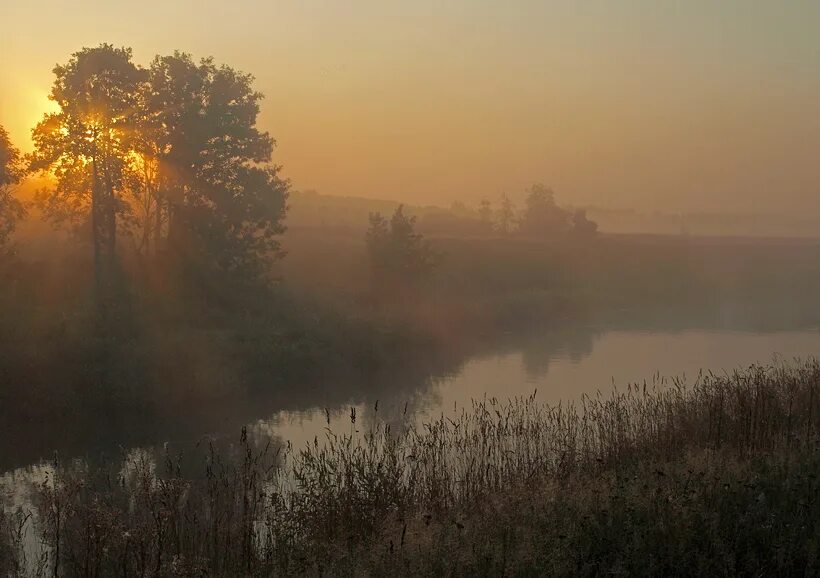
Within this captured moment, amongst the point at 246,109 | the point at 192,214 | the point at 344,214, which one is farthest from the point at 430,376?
the point at 344,214

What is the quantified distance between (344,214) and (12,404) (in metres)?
105

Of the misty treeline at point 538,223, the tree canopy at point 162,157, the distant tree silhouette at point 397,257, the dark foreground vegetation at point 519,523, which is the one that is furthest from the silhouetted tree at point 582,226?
the dark foreground vegetation at point 519,523

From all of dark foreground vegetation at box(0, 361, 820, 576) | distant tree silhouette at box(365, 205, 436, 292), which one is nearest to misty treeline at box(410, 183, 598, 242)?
distant tree silhouette at box(365, 205, 436, 292)

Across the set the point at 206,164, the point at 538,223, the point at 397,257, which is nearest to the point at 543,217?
the point at 538,223

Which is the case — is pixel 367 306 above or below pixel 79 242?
below

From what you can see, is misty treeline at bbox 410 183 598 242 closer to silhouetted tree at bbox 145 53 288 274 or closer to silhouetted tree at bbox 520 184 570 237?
silhouetted tree at bbox 520 184 570 237

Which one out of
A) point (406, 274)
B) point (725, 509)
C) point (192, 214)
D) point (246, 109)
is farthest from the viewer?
point (406, 274)

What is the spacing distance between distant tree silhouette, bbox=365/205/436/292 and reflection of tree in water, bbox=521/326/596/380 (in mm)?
10655

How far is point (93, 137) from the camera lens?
38562mm

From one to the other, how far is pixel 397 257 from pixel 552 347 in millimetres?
15500

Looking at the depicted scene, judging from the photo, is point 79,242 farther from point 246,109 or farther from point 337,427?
point 337,427

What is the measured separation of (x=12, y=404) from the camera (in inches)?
1011

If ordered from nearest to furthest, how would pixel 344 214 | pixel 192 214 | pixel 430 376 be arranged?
pixel 430 376 → pixel 192 214 → pixel 344 214

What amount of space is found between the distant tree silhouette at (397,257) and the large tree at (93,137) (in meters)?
19.7
